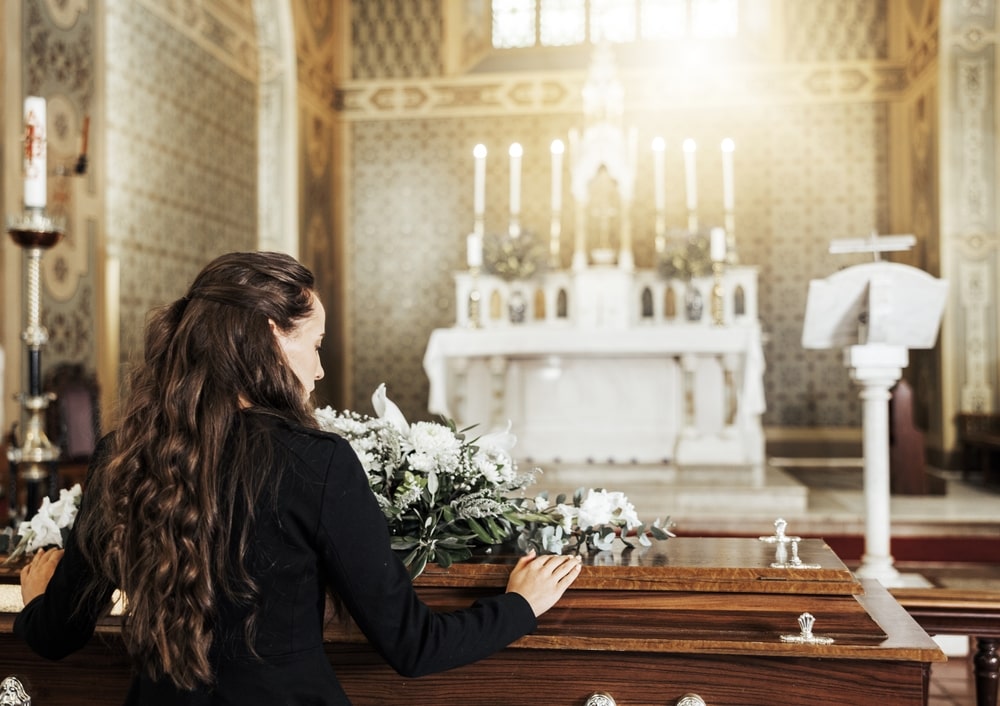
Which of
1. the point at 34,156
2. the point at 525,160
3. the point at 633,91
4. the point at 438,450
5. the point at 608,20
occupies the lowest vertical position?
the point at 438,450

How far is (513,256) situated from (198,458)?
6561 millimetres

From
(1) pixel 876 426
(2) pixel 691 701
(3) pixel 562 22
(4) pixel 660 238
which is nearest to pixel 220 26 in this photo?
(3) pixel 562 22

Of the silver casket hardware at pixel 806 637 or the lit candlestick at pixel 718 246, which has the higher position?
the lit candlestick at pixel 718 246

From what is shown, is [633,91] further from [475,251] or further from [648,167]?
[475,251]

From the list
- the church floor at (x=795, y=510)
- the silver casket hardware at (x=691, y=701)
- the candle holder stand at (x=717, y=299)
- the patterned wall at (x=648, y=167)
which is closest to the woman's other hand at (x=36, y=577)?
the silver casket hardware at (x=691, y=701)

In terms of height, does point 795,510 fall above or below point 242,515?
below

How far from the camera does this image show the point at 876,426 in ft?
13.9

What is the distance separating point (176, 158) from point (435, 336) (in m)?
2.80

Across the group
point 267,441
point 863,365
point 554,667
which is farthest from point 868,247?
point 267,441

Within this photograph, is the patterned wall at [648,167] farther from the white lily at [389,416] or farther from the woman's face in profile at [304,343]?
the woman's face in profile at [304,343]

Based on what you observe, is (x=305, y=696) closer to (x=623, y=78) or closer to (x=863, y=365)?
(x=863, y=365)

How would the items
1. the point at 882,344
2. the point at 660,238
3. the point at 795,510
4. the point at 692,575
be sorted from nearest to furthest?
the point at 692,575, the point at 882,344, the point at 795,510, the point at 660,238

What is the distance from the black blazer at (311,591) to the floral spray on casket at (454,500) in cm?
45

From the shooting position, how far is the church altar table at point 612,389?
23.9ft
